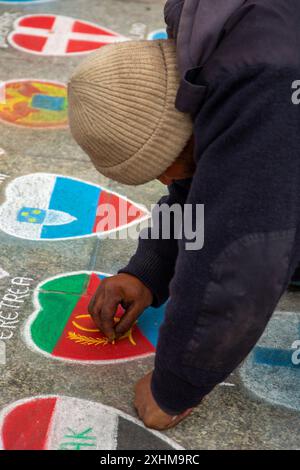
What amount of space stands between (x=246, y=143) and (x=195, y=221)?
8.1 inches

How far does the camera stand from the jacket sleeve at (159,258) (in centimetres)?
200

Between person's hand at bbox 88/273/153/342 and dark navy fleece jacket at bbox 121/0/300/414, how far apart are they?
18.1 inches

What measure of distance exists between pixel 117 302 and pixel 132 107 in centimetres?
66

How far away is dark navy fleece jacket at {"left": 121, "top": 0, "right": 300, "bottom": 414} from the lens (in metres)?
1.38

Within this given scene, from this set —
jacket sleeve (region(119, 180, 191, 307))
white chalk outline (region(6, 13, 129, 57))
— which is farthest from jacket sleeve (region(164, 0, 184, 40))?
white chalk outline (region(6, 13, 129, 57))

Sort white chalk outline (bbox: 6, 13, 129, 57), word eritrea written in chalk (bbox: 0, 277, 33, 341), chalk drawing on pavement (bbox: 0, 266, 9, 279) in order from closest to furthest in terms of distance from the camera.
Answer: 1. word eritrea written in chalk (bbox: 0, 277, 33, 341)
2. chalk drawing on pavement (bbox: 0, 266, 9, 279)
3. white chalk outline (bbox: 6, 13, 129, 57)

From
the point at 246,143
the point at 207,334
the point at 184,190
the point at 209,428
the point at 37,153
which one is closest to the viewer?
the point at 246,143

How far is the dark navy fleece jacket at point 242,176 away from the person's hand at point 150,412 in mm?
275

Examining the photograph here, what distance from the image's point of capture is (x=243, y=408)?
1.85m

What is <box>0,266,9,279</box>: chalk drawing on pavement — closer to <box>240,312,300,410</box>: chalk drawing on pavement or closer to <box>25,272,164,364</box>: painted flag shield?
<box>25,272,164,364</box>: painted flag shield

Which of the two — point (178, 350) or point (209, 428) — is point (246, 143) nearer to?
point (178, 350)

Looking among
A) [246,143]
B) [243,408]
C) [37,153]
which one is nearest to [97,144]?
[246,143]

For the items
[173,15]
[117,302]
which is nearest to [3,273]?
[117,302]

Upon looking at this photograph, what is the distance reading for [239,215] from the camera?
1410 mm
